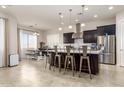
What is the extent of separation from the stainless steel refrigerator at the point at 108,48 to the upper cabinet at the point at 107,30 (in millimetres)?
438

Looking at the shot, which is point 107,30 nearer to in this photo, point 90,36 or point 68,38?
point 90,36

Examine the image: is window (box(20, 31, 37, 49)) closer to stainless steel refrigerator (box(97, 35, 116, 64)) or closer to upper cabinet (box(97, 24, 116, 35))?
upper cabinet (box(97, 24, 116, 35))

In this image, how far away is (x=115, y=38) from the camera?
6773mm

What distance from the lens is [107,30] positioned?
7.46 m

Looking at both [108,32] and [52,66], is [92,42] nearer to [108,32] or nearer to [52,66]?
[108,32]

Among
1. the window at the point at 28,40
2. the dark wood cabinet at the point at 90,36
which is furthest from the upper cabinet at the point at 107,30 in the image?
the window at the point at 28,40

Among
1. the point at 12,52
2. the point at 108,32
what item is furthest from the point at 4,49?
the point at 108,32

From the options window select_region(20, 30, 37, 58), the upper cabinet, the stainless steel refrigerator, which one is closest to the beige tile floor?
the stainless steel refrigerator

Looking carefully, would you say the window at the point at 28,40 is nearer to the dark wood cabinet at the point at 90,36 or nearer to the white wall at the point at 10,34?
the white wall at the point at 10,34

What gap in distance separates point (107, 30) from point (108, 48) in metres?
1.25

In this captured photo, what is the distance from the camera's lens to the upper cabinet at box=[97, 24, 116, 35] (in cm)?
721

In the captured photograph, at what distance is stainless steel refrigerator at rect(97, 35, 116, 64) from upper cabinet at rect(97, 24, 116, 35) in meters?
0.44
